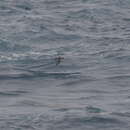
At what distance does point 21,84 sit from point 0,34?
4761 mm

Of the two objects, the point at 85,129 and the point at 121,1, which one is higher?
the point at 121,1

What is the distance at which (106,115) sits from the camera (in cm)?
1088

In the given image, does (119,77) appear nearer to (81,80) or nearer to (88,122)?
(81,80)

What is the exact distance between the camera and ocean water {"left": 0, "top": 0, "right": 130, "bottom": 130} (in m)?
10.8

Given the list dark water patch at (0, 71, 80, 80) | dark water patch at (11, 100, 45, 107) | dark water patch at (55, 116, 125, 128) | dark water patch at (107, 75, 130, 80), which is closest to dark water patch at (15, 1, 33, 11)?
dark water patch at (0, 71, 80, 80)

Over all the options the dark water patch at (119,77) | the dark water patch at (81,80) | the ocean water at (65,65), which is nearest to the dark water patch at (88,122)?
the ocean water at (65,65)

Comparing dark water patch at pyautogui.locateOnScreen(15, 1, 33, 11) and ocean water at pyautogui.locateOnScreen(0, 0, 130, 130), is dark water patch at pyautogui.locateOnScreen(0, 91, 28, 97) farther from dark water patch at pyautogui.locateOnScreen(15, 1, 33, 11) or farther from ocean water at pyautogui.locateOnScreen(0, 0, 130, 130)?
dark water patch at pyautogui.locateOnScreen(15, 1, 33, 11)

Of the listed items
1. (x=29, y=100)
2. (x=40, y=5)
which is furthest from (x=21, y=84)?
(x=40, y=5)

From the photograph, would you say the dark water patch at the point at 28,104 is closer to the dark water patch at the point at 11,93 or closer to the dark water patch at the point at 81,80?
the dark water patch at the point at 11,93

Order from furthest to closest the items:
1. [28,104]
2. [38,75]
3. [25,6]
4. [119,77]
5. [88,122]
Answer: [25,6]
[38,75]
[119,77]
[28,104]
[88,122]

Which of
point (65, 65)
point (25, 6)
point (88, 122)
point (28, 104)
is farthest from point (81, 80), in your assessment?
point (25, 6)

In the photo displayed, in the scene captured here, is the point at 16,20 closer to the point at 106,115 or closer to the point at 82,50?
the point at 82,50

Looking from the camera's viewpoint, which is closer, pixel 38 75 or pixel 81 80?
pixel 81 80

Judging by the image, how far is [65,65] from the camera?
1468 cm
